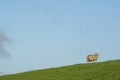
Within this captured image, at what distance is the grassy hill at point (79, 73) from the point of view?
1480 inches

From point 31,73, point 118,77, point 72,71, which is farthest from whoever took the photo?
point 31,73

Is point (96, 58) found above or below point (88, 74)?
above

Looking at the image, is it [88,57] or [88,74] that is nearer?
[88,74]

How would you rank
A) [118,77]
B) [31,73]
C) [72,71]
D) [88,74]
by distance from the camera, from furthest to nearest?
1. [31,73]
2. [72,71]
3. [88,74]
4. [118,77]

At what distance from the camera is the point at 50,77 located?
40.7 m

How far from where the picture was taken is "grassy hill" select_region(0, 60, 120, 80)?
37597 millimetres

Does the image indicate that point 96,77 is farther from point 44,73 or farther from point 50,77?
point 44,73

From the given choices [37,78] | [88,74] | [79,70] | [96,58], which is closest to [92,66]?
[79,70]

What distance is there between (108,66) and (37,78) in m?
8.82

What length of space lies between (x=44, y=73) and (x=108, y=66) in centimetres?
851

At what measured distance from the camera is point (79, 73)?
40344mm

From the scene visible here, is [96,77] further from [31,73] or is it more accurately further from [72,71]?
[31,73]

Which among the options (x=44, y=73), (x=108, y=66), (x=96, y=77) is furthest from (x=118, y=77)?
(x=44, y=73)

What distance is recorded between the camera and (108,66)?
136ft
